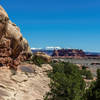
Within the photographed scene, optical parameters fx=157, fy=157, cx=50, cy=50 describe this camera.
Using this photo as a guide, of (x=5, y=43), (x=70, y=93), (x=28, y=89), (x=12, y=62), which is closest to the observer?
(x=70, y=93)

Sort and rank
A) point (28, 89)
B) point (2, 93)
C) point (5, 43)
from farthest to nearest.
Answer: point (5, 43) → point (28, 89) → point (2, 93)

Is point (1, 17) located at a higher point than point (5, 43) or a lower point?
higher

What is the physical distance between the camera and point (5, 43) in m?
18.8

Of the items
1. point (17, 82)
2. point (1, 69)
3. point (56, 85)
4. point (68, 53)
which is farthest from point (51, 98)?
point (68, 53)

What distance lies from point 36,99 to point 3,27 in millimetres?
8459

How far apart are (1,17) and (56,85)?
9198mm

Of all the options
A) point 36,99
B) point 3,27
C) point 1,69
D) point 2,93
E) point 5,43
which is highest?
point 3,27

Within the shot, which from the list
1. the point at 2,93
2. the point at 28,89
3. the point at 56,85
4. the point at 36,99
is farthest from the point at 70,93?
the point at 2,93

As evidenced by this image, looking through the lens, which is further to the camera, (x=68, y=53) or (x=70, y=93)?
(x=68, y=53)

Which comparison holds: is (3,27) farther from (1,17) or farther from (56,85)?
(56,85)

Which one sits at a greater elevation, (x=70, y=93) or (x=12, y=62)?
(x=12, y=62)

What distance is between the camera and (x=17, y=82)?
682 inches

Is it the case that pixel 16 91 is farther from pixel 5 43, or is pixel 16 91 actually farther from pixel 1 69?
pixel 5 43

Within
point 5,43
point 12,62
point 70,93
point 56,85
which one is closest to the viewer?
point 70,93
